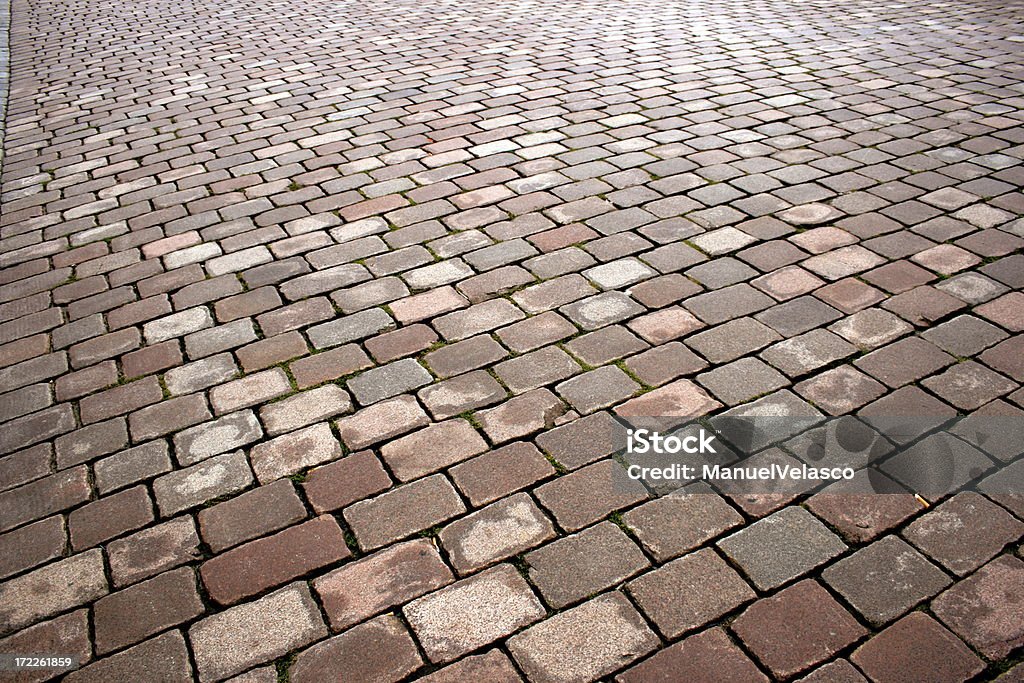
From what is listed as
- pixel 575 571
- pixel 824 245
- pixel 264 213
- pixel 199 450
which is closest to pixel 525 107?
pixel 264 213

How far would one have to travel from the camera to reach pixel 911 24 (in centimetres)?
773

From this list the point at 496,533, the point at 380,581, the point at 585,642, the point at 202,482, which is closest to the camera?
the point at 585,642

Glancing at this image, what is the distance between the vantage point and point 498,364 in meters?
3.11

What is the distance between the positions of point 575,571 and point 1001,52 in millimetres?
6847

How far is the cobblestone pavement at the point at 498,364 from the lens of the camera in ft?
7.01

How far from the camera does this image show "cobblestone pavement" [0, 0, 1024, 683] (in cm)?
214

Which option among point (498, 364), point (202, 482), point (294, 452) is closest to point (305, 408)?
point (294, 452)

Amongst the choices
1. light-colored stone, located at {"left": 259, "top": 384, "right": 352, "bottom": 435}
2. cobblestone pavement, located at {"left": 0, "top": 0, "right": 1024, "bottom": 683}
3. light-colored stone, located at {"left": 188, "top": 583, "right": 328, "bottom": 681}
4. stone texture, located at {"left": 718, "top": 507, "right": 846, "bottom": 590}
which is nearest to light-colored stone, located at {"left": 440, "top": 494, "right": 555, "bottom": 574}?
cobblestone pavement, located at {"left": 0, "top": 0, "right": 1024, "bottom": 683}

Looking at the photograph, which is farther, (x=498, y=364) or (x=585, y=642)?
(x=498, y=364)

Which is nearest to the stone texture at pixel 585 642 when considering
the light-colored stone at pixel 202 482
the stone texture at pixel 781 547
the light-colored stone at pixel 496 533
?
the light-colored stone at pixel 496 533

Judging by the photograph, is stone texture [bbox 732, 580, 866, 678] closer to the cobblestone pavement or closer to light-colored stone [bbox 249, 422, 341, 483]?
the cobblestone pavement

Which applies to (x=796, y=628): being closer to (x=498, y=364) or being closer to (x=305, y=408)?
(x=498, y=364)

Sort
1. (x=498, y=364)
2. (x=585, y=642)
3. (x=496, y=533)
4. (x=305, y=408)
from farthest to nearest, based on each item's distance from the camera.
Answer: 1. (x=498, y=364)
2. (x=305, y=408)
3. (x=496, y=533)
4. (x=585, y=642)

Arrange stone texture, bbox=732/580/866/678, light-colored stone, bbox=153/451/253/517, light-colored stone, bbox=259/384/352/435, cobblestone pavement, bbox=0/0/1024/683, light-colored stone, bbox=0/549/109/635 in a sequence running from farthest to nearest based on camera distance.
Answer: light-colored stone, bbox=259/384/352/435 → light-colored stone, bbox=153/451/253/517 → light-colored stone, bbox=0/549/109/635 → cobblestone pavement, bbox=0/0/1024/683 → stone texture, bbox=732/580/866/678
